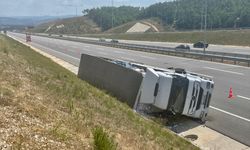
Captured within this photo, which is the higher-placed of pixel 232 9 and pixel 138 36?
pixel 232 9

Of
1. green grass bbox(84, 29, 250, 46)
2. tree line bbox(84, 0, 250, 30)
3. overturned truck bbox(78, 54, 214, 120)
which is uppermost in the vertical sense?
tree line bbox(84, 0, 250, 30)

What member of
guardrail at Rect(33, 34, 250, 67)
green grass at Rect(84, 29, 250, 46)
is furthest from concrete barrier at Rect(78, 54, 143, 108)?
green grass at Rect(84, 29, 250, 46)

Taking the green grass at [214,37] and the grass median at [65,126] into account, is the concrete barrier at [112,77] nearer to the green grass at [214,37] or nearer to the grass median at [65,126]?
the grass median at [65,126]

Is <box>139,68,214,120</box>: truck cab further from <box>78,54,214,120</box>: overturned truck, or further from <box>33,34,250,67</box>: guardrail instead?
<box>33,34,250,67</box>: guardrail

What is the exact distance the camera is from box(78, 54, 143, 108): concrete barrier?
13.9 m

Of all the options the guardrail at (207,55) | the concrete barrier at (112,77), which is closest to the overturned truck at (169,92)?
the concrete barrier at (112,77)

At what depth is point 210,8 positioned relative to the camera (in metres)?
153

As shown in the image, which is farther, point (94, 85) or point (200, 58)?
point (200, 58)

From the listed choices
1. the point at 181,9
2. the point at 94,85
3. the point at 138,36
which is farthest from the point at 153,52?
the point at 181,9

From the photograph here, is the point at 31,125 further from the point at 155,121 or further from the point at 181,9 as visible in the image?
the point at 181,9

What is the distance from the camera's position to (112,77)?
53.4ft

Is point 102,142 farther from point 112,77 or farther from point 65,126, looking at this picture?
point 112,77

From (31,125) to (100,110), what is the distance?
416 centimetres

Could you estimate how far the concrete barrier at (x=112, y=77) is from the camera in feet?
45.5
